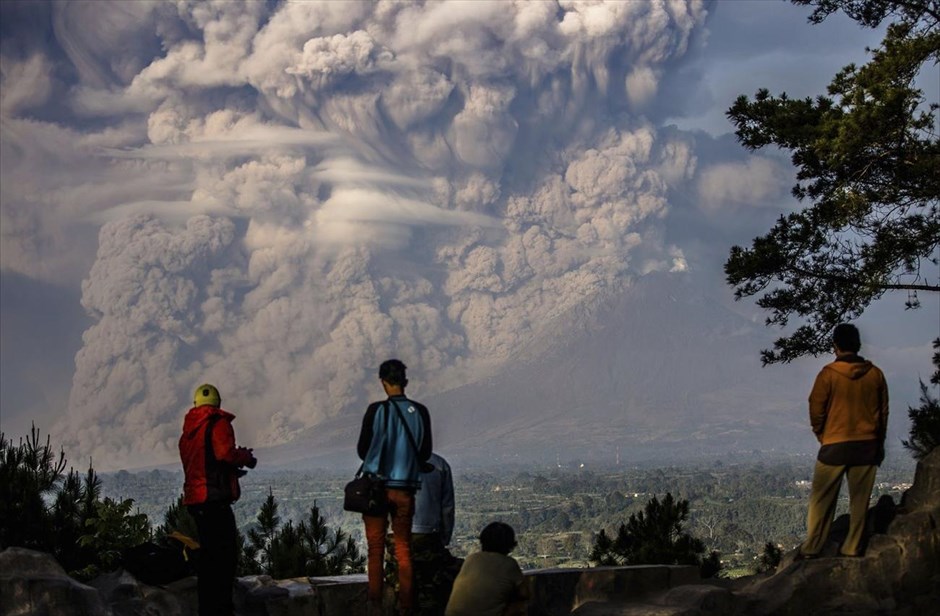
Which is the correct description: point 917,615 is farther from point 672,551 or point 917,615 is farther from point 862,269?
point 862,269

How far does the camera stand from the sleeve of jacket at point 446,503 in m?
10.0

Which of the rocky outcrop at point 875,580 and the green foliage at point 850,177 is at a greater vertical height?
the green foliage at point 850,177

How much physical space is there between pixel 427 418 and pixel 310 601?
246 cm

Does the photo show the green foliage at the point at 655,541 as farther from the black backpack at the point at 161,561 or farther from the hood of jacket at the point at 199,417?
the hood of jacket at the point at 199,417

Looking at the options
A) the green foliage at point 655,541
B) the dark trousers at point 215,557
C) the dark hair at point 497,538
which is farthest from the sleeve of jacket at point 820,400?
the green foliage at point 655,541

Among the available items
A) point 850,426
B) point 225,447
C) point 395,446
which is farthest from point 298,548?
point 850,426

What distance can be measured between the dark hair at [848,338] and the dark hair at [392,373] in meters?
4.05

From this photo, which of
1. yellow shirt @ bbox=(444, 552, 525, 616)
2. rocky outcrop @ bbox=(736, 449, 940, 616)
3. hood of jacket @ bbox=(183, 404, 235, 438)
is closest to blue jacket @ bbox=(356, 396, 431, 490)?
hood of jacket @ bbox=(183, 404, 235, 438)

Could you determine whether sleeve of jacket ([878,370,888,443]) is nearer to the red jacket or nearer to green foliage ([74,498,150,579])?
the red jacket

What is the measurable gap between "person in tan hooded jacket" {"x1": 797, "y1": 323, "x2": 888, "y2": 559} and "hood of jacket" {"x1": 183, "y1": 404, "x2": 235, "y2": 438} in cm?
524

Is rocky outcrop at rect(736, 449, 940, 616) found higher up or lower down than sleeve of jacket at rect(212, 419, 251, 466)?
lower down

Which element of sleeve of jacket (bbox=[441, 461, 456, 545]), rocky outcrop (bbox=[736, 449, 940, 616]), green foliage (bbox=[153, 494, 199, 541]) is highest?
green foliage (bbox=[153, 494, 199, 541])

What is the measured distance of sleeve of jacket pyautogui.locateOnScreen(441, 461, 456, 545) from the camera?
10031mm

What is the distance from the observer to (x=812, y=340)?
56.4ft
